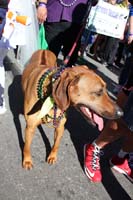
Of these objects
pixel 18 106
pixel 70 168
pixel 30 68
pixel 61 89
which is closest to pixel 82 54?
pixel 18 106

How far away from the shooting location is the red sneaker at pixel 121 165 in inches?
152

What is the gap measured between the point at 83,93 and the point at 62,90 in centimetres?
19

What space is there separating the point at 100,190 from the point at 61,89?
3.56ft

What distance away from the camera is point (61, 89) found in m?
3.00

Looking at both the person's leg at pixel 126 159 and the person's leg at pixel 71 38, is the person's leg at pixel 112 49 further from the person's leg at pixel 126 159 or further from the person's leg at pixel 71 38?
the person's leg at pixel 126 159

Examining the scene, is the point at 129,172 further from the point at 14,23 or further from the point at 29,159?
the point at 14,23

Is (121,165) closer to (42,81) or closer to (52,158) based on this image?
(52,158)

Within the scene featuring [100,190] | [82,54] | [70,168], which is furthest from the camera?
[82,54]

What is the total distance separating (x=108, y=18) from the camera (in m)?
7.71

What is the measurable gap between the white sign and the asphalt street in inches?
136

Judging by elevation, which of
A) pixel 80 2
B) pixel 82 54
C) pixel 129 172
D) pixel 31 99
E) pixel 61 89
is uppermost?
pixel 80 2

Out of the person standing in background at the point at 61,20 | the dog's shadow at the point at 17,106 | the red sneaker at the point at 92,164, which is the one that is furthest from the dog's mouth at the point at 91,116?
the person standing in background at the point at 61,20

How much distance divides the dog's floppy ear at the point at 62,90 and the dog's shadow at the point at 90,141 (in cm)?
100

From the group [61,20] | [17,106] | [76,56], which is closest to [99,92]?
[61,20]
